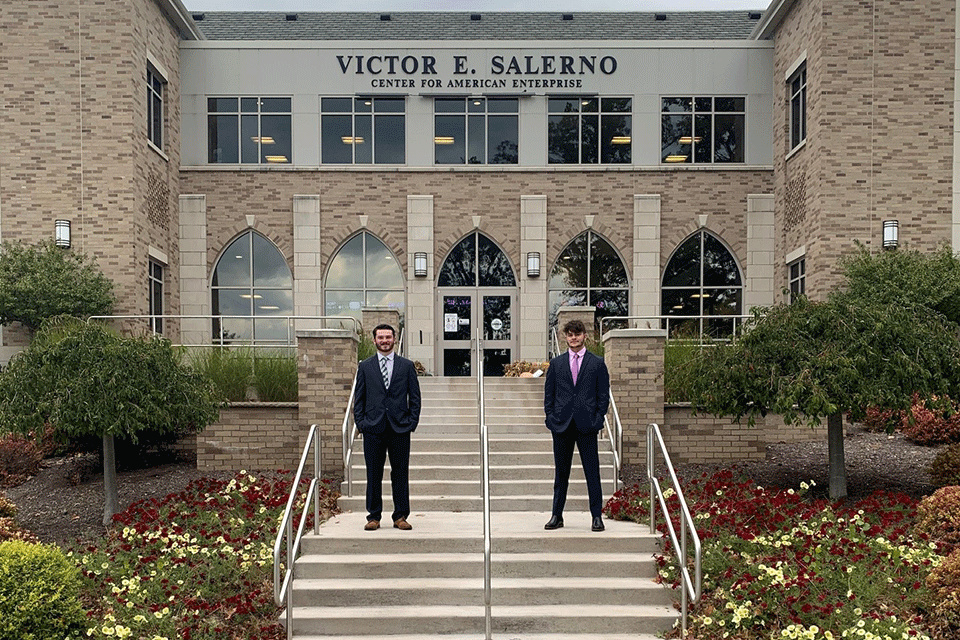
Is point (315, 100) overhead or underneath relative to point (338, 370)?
overhead

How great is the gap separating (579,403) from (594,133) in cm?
1416

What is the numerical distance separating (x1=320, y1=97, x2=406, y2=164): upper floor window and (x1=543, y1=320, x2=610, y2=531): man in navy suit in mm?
13857

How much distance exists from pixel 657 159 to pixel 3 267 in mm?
13644

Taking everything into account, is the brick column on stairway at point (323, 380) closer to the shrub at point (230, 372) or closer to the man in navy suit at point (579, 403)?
the shrub at point (230, 372)

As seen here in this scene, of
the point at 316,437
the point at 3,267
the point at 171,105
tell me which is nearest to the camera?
the point at 316,437

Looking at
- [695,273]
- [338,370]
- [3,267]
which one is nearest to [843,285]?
[695,273]

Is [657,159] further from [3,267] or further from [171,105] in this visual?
[3,267]

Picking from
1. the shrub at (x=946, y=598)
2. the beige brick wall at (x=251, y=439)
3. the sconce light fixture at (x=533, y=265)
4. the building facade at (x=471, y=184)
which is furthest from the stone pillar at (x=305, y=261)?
the shrub at (x=946, y=598)

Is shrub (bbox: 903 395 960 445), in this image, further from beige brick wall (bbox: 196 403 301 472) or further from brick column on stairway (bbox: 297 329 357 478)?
beige brick wall (bbox: 196 403 301 472)

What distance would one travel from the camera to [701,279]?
21.5 metres

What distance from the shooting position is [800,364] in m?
9.91

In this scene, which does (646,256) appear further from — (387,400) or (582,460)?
(387,400)

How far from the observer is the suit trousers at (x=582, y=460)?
852 centimetres

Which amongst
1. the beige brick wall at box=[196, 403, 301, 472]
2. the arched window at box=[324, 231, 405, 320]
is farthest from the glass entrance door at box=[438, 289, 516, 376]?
the beige brick wall at box=[196, 403, 301, 472]
